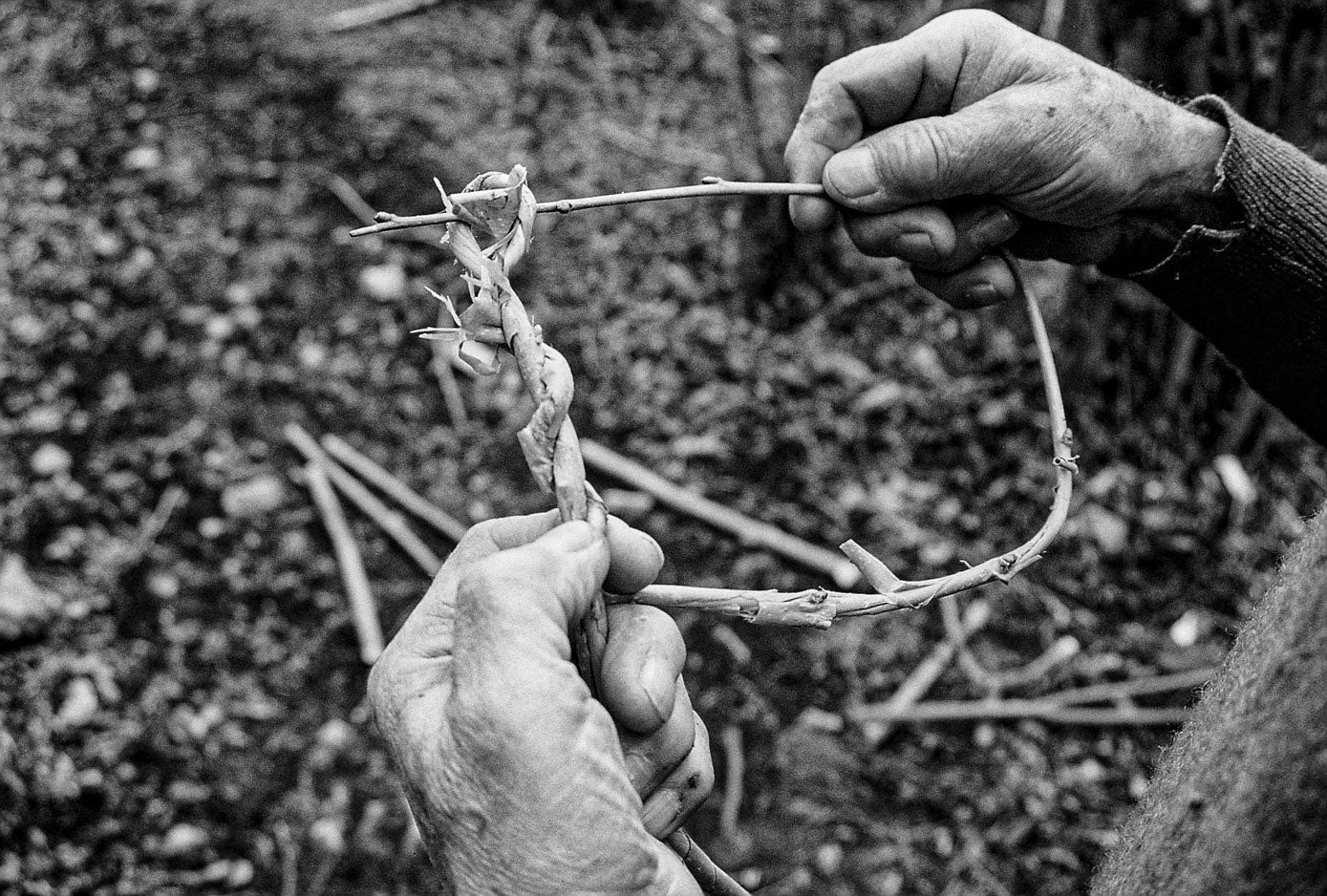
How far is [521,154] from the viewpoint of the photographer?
2924mm

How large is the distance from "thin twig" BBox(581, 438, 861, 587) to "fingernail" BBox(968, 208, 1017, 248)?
0.93m

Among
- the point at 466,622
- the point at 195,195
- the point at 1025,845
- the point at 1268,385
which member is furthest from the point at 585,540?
the point at 195,195

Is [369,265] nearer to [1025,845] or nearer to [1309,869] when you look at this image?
[1025,845]

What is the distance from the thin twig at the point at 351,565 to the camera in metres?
2.14

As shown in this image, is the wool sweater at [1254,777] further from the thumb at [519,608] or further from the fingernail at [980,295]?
the fingernail at [980,295]

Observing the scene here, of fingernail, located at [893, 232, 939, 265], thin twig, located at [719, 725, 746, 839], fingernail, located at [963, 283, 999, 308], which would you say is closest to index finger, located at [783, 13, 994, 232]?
fingernail, located at [893, 232, 939, 265]

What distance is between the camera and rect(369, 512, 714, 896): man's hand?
830 mm

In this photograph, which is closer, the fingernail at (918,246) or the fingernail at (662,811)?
the fingernail at (662,811)

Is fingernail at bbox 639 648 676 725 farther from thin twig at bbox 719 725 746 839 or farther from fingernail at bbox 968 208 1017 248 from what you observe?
thin twig at bbox 719 725 746 839

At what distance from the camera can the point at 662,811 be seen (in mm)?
1001

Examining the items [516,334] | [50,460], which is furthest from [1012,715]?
[50,460]

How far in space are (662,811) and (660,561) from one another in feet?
0.80

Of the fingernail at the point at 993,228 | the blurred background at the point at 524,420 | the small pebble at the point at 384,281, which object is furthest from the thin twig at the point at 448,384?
the fingernail at the point at 993,228

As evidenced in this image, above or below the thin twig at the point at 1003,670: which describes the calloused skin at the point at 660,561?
above
